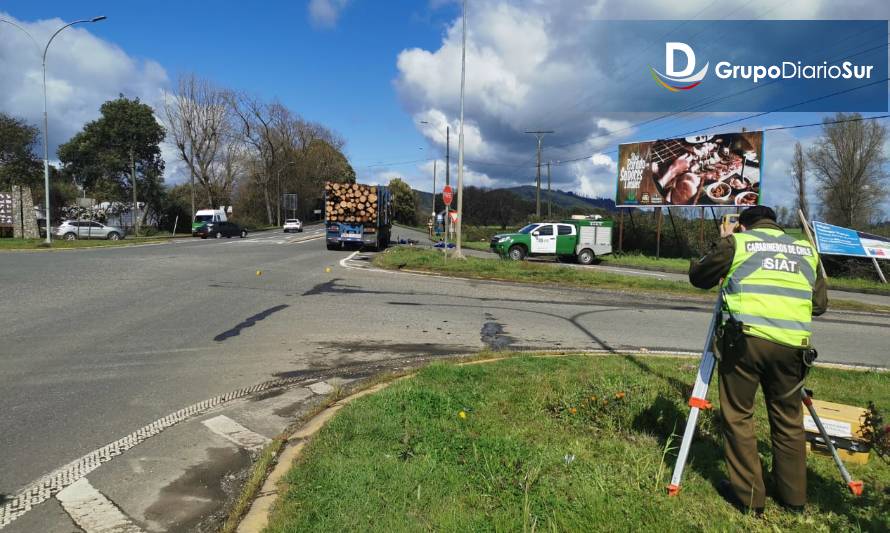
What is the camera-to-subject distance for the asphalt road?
5145mm

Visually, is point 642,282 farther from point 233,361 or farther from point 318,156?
point 318,156

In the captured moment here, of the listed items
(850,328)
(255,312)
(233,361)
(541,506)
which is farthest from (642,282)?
(541,506)

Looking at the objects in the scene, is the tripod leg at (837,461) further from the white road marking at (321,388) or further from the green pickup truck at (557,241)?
the green pickup truck at (557,241)

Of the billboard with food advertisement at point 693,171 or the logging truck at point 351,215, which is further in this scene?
the billboard with food advertisement at point 693,171

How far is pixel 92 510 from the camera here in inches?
133

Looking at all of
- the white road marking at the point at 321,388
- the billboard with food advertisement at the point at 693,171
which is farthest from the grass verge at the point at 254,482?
the billboard with food advertisement at the point at 693,171

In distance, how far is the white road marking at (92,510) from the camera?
3.21 metres

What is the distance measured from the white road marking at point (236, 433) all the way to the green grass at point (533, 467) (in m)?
0.66

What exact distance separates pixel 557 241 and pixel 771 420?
2495cm

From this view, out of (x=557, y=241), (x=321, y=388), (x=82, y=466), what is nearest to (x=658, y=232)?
(x=557, y=241)

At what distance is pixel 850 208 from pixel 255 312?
49.3 m

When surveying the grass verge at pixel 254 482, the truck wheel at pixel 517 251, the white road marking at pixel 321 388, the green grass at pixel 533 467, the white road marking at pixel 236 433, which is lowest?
the white road marking at pixel 236 433

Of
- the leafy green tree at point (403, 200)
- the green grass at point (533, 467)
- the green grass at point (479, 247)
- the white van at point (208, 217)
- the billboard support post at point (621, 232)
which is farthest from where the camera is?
the leafy green tree at point (403, 200)

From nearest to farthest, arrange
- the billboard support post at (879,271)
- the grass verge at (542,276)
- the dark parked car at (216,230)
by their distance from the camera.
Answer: the grass verge at (542,276) → the billboard support post at (879,271) → the dark parked car at (216,230)
